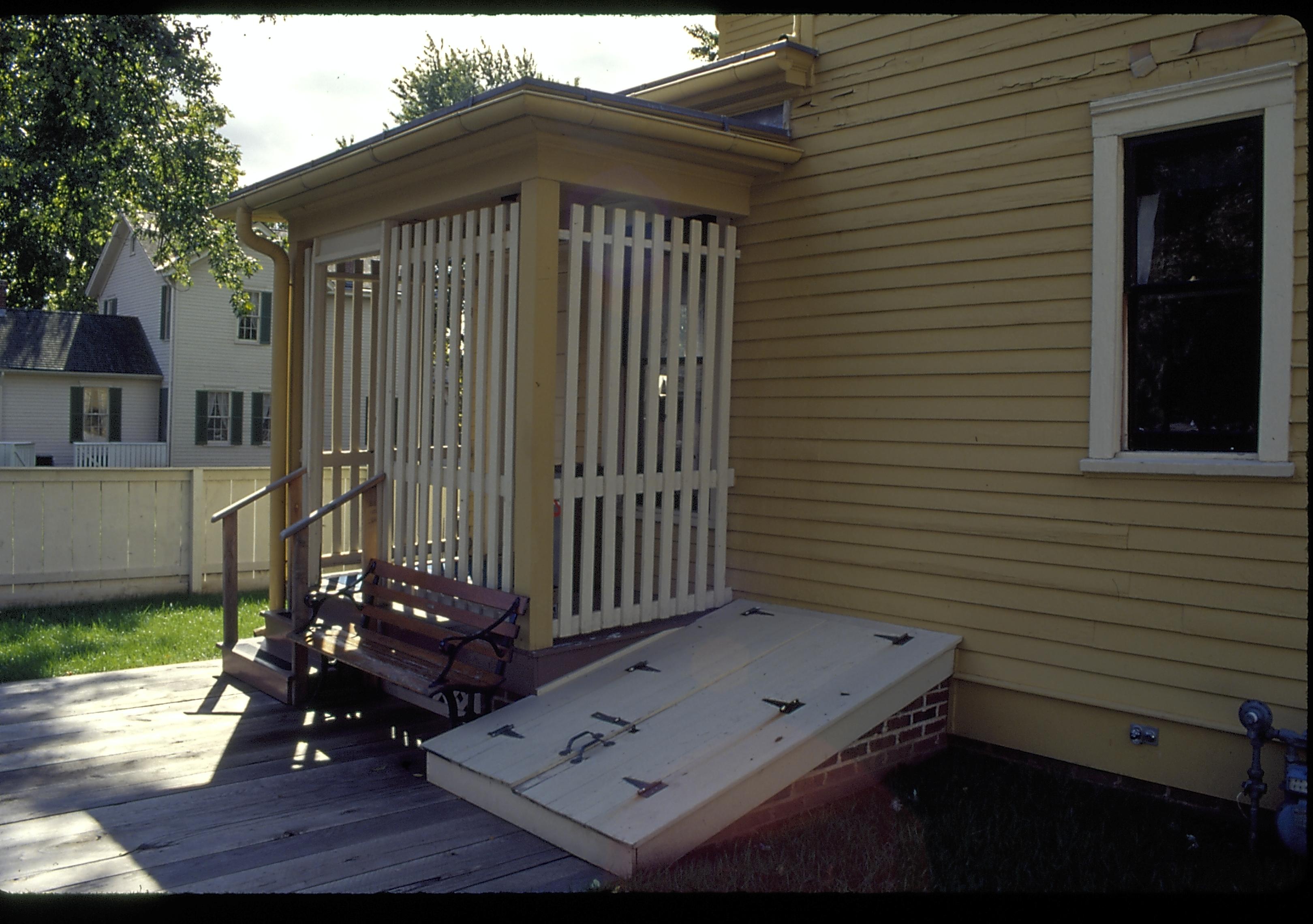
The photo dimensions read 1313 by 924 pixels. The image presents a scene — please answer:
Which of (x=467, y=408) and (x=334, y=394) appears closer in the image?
(x=467, y=408)

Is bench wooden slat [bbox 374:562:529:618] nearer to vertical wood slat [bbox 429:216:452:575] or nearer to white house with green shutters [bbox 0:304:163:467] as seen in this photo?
vertical wood slat [bbox 429:216:452:575]

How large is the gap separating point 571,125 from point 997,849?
3.91 metres

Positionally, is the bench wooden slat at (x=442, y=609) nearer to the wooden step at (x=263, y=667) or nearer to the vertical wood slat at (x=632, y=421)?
the vertical wood slat at (x=632, y=421)

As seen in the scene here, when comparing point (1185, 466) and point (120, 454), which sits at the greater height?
point (1185, 466)

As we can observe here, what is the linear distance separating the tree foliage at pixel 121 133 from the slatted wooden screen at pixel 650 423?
8.89 meters

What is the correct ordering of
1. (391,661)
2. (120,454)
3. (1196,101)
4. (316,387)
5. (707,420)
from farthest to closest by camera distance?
1. (120,454)
2. (316,387)
3. (707,420)
4. (391,661)
5. (1196,101)

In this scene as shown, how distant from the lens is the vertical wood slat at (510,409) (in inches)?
A: 217

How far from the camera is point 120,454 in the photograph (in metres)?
24.6

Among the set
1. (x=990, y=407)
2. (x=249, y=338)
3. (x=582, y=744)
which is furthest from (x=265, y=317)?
(x=990, y=407)

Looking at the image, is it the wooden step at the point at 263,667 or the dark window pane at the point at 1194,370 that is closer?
the dark window pane at the point at 1194,370

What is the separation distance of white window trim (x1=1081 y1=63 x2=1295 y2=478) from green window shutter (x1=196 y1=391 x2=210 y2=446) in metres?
23.7

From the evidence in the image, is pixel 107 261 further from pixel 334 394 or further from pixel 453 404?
pixel 453 404

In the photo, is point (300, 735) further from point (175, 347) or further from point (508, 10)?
point (175, 347)

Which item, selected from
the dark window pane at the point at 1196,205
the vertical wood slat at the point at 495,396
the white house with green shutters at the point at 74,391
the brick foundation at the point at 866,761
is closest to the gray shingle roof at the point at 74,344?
the white house with green shutters at the point at 74,391
